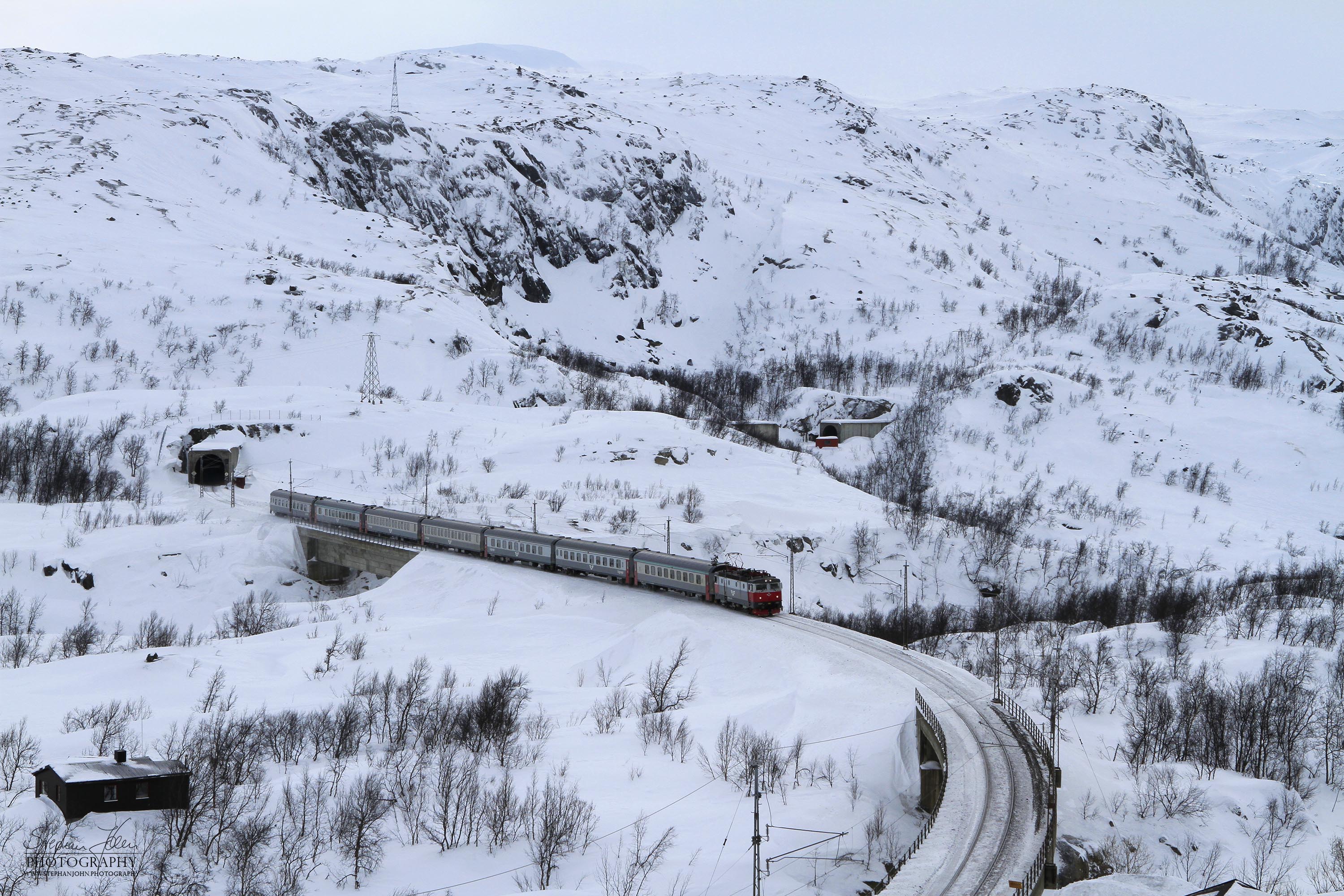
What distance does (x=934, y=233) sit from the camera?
541ft

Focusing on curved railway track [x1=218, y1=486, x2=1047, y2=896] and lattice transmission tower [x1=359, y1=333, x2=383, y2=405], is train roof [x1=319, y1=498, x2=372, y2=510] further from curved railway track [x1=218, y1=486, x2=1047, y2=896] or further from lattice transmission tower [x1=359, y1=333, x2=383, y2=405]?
curved railway track [x1=218, y1=486, x2=1047, y2=896]

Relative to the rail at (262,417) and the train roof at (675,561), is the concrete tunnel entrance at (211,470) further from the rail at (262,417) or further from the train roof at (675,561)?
the train roof at (675,561)

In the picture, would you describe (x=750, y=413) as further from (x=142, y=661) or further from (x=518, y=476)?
(x=142, y=661)

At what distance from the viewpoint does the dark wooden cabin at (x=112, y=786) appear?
24109 millimetres

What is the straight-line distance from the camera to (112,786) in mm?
24500

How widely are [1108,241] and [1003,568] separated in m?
136

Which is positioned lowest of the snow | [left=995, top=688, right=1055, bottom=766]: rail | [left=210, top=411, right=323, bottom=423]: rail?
[left=210, top=411, right=323, bottom=423]: rail

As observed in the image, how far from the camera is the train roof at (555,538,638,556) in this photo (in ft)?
169

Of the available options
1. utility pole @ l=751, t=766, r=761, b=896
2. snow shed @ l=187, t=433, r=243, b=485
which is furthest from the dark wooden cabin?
snow shed @ l=187, t=433, r=243, b=485

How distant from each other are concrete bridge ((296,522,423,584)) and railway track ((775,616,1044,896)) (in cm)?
3250

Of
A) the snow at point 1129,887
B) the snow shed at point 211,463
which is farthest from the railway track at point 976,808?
the snow shed at point 211,463

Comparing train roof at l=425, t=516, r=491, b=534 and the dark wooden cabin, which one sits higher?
the dark wooden cabin

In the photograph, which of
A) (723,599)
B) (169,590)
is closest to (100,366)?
(169,590)

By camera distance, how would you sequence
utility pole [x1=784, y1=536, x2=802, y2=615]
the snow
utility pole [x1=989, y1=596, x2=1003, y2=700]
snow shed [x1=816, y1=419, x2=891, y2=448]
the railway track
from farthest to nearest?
1. snow shed [x1=816, y1=419, x2=891, y2=448]
2. utility pole [x1=784, y1=536, x2=802, y2=615]
3. utility pole [x1=989, y1=596, x2=1003, y2=700]
4. the railway track
5. the snow
